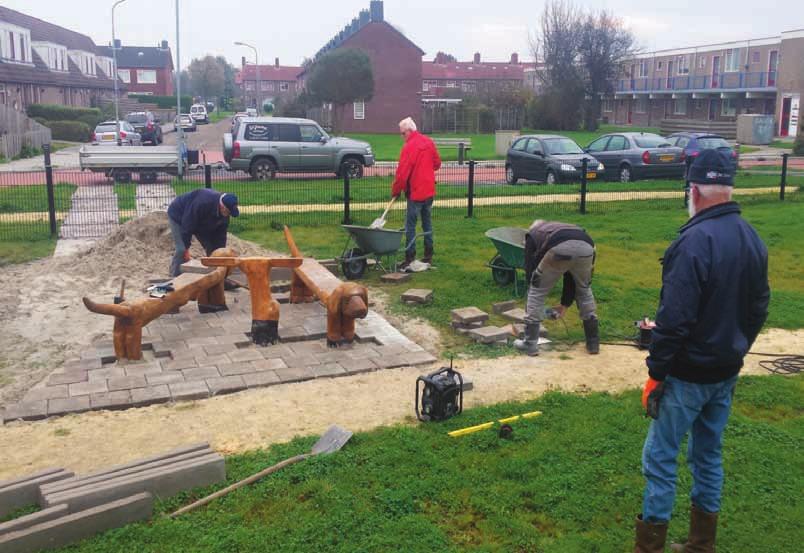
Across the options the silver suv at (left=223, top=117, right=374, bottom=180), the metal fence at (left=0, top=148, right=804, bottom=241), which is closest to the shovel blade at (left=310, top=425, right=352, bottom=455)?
the metal fence at (left=0, top=148, right=804, bottom=241)

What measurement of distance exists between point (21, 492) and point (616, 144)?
21.0m

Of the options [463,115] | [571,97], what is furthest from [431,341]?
[571,97]

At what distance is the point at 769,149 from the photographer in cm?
4059

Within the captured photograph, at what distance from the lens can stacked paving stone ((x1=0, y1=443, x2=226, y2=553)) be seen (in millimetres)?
4297

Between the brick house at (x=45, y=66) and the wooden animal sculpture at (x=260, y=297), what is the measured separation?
38.6 metres

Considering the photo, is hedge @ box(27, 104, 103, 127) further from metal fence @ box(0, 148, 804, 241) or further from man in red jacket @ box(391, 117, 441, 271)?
man in red jacket @ box(391, 117, 441, 271)

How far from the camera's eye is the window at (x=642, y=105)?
6886cm

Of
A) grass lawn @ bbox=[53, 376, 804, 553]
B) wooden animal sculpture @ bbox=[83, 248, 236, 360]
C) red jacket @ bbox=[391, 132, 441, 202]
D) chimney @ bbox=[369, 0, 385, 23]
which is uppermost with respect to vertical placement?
chimney @ bbox=[369, 0, 385, 23]

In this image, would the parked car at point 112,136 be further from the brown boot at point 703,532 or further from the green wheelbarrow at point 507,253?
the brown boot at point 703,532

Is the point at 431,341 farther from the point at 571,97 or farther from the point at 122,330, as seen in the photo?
the point at 571,97

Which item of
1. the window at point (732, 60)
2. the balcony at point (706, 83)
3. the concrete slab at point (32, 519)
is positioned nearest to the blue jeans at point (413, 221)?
the concrete slab at point (32, 519)

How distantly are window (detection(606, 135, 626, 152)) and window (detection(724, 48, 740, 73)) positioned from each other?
40810 mm

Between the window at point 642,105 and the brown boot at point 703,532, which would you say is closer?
the brown boot at point 703,532

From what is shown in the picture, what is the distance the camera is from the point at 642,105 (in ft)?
228
